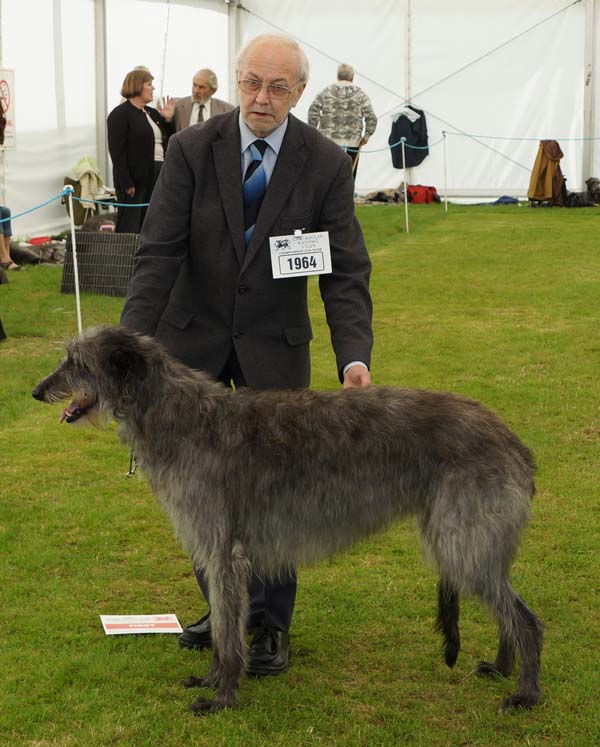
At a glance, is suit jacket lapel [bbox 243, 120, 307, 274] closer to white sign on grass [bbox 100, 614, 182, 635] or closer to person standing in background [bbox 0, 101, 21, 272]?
white sign on grass [bbox 100, 614, 182, 635]

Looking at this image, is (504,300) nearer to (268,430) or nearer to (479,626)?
(479,626)

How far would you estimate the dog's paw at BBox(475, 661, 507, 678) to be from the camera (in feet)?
13.3

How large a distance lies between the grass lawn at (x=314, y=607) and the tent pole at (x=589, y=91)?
44.6 feet

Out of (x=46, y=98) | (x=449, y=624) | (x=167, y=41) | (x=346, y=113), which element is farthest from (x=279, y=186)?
(x=167, y=41)

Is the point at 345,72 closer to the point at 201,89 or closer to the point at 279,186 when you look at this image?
the point at 201,89

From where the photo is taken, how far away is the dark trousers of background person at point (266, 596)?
13.8 feet

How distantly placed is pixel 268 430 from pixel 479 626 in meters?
1.49

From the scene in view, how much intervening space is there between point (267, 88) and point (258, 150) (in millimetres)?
271

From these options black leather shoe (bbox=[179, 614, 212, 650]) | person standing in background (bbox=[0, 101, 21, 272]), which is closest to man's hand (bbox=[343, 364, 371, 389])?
black leather shoe (bbox=[179, 614, 212, 650])

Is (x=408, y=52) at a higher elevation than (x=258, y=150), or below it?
higher

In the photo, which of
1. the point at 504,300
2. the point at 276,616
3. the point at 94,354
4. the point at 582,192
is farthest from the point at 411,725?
the point at 582,192

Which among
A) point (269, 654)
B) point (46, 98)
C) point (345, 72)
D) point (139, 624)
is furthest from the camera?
point (345, 72)

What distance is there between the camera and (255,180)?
3982mm

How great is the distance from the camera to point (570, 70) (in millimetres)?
21484
